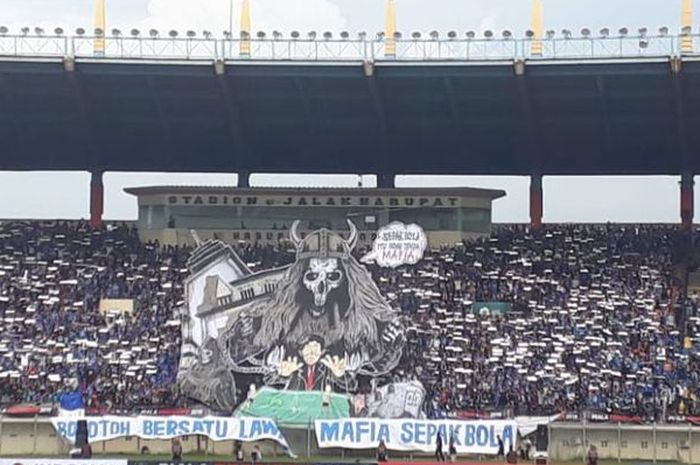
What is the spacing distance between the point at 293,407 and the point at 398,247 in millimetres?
8368

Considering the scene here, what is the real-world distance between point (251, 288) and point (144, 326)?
8406mm

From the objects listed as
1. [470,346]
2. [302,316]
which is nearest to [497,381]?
[470,346]

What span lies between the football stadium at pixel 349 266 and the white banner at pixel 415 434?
6cm

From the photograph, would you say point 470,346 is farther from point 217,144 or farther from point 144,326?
point 217,144

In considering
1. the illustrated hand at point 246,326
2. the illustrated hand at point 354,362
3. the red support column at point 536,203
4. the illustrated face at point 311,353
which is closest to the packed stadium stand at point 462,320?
the red support column at point 536,203

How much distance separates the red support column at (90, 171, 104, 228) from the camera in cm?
5572

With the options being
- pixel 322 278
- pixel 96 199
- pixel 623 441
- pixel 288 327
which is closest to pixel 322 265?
pixel 322 278

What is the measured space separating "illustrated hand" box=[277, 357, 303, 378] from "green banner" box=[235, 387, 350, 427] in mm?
605

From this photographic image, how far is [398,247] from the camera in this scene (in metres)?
44.7

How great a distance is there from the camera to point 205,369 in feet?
127

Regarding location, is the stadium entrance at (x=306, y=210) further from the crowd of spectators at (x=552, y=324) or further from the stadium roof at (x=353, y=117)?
the stadium roof at (x=353, y=117)

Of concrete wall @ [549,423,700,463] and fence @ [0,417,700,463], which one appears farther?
concrete wall @ [549,423,700,463]

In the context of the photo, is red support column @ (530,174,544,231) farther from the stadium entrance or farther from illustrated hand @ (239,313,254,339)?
illustrated hand @ (239,313,254,339)

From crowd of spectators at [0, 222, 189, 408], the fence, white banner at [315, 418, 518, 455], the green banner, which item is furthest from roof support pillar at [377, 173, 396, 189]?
white banner at [315, 418, 518, 455]
